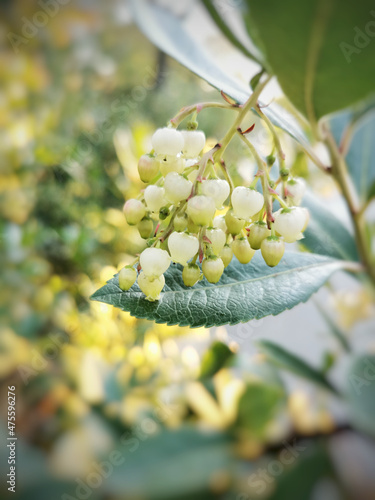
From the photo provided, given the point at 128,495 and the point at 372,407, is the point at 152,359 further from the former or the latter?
the point at 372,407

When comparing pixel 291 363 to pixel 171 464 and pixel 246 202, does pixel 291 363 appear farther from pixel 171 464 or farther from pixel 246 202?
pixel 246 202

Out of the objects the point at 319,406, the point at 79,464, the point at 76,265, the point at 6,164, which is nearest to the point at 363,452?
the point at 319,406

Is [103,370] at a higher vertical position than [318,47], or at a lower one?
lower

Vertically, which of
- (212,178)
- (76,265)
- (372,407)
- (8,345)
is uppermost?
(212,178)
